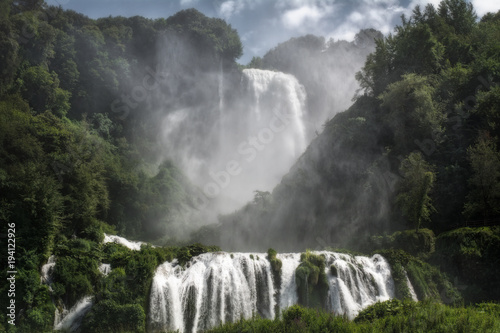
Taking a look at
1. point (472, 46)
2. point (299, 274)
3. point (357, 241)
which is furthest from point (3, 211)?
point (472, 46)

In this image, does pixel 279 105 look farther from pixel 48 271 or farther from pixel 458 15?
pixel 48 271

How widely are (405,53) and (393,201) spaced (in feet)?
59.3

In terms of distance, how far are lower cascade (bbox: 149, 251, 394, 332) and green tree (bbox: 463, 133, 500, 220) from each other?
7.87 m

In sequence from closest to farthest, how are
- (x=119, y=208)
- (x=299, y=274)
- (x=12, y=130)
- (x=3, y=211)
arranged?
1. (x=3, y=211)
2. (x=299, y=274)
3. (x=12, y=130)
4. (x=119, y=208)

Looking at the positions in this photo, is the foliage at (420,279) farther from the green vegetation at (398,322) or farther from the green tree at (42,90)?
the green tree at (42,90)

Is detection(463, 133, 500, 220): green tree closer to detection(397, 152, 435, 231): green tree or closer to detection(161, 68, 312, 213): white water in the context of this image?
detection(397, 152, 435, 231): green tree

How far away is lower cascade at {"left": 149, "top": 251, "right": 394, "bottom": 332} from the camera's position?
1914 centimetres

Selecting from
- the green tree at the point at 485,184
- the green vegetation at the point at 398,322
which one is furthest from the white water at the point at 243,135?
the green vegetation at the point at 398,322

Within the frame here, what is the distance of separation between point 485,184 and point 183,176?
34793 mm

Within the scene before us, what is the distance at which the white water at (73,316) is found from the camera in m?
17.6

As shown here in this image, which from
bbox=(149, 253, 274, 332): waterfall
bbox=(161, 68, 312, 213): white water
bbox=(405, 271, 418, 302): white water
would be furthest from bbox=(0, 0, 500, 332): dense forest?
bbox=(161, 68, 312, 213): white water

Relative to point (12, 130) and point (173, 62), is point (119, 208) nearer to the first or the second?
point (12, 130)

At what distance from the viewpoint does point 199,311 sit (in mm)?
19344

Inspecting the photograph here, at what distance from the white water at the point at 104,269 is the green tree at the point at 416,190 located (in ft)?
65.4
